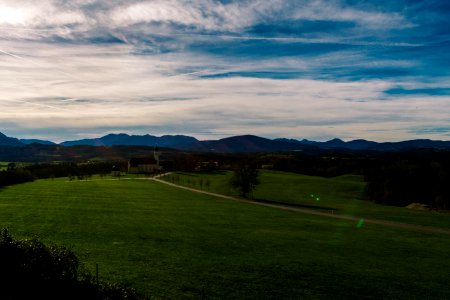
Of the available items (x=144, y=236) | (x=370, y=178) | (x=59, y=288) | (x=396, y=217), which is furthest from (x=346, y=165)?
(x=59, y=288)

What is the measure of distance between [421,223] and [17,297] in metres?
64.8

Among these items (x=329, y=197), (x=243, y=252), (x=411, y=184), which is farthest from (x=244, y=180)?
(x=243, y=252)

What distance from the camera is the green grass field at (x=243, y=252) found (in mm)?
31344

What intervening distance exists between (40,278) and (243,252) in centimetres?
2465

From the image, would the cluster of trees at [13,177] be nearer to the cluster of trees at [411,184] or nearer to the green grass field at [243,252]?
the green grass field at [243,252]

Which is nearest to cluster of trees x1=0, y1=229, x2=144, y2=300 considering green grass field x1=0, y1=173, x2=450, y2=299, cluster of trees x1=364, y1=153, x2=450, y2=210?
green grass field x1=0, y1=173, x2=450, y2=299

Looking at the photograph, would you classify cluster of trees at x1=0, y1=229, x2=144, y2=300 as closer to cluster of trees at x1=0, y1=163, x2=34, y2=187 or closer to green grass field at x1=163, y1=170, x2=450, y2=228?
green grass field at x1=163, y1=170, x2=450, y2=228

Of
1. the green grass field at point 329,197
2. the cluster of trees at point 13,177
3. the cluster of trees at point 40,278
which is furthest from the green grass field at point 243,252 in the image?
the cluster of trees at point 13,177

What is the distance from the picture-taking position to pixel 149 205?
85.1 meters

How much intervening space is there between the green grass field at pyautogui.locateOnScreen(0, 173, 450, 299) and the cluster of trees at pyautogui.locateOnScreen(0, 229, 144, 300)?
6.72 m

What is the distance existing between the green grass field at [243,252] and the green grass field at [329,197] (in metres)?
14.6

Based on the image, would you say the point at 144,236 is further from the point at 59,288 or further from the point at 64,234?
the point at 59,288

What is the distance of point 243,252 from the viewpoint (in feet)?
141

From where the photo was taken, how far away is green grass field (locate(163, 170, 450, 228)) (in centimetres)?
7790
